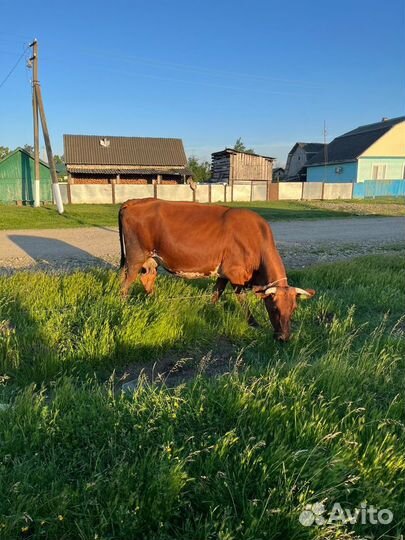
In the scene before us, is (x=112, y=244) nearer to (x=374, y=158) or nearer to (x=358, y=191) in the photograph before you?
(x=358, y=191)

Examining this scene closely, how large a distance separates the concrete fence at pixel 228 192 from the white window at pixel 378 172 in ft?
10.0

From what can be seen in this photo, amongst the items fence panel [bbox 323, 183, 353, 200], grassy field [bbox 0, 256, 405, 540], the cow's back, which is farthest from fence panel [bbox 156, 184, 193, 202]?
grassy field [bbox 0, 256, 405, 540]

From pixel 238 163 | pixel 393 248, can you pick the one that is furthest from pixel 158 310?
pixel 238 163

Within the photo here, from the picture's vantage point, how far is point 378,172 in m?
46.1

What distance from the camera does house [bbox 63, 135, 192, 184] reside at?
40062 millimetres

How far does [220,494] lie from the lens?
206cm

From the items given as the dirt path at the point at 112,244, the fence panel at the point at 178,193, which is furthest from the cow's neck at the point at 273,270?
the fence panel at the point at 178,193

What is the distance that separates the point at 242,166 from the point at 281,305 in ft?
144

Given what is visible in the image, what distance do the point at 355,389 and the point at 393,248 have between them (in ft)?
32.0

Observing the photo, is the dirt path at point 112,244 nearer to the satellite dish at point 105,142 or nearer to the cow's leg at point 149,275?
the cow's leg at point 149,275

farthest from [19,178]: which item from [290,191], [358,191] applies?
[358,191]

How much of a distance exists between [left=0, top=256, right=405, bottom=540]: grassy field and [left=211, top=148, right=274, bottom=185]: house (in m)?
43.1

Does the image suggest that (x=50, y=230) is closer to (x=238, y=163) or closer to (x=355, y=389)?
(x=355, y=389)

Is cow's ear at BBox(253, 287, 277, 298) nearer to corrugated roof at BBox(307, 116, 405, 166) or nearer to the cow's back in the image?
the cow's back
